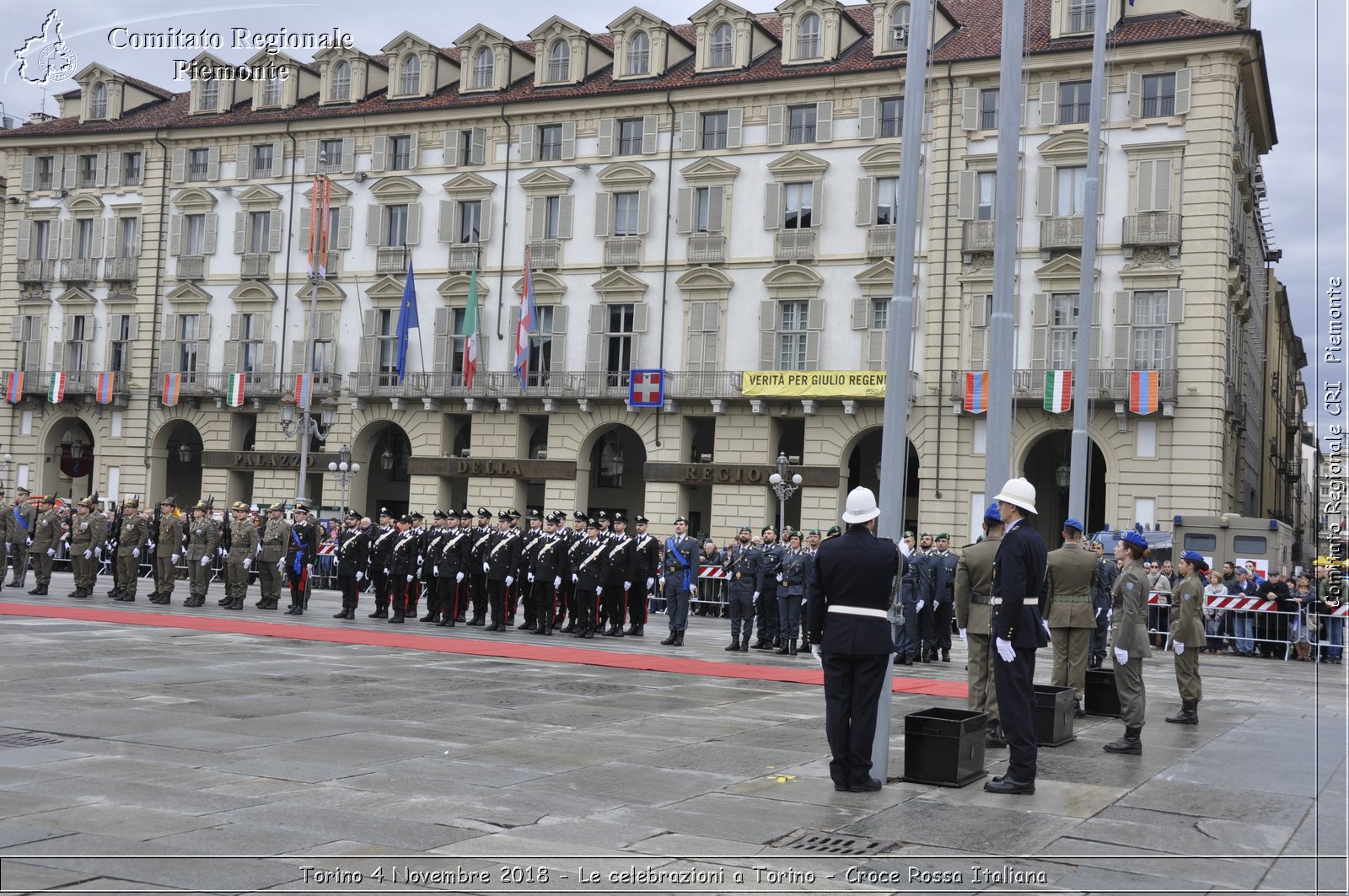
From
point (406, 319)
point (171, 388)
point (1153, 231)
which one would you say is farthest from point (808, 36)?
point (171, 388)

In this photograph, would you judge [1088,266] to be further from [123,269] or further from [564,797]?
[123,269]

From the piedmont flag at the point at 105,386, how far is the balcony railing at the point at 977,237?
3147 centimetres

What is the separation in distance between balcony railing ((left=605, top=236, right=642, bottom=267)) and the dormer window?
10.4m

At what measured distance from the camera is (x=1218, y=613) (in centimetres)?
2792

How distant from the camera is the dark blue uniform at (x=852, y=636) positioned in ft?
30.0

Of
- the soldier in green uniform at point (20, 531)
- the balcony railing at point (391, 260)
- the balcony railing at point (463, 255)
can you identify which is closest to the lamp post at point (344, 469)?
the balcony railing at point (391, 260)

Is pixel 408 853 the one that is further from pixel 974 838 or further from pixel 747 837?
pixel 974 838

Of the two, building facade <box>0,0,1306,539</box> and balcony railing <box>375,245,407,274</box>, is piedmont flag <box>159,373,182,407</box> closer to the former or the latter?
building facade <box>0,0,1306,539</box>

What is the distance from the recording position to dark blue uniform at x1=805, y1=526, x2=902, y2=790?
915 centimetres

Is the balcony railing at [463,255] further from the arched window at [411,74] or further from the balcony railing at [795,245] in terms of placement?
the balcony railing at [795,245]

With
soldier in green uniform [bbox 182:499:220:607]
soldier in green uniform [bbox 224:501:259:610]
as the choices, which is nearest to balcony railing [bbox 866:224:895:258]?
soldier in green uniform [bbox 224:501:259:610]

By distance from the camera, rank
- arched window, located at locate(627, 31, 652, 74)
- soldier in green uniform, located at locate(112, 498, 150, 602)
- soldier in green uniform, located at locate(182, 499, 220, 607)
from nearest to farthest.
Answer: soldier in green uniform, located at locate(182, 499, 220, 607) < soldier in green uniform, located at locate(112, 498, 150, 602) < arched window, located at locate(627, 31, 652, 74)

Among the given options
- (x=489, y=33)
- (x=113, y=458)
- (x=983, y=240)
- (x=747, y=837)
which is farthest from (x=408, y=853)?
(x=113, y=458)

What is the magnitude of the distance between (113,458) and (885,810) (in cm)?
4868
